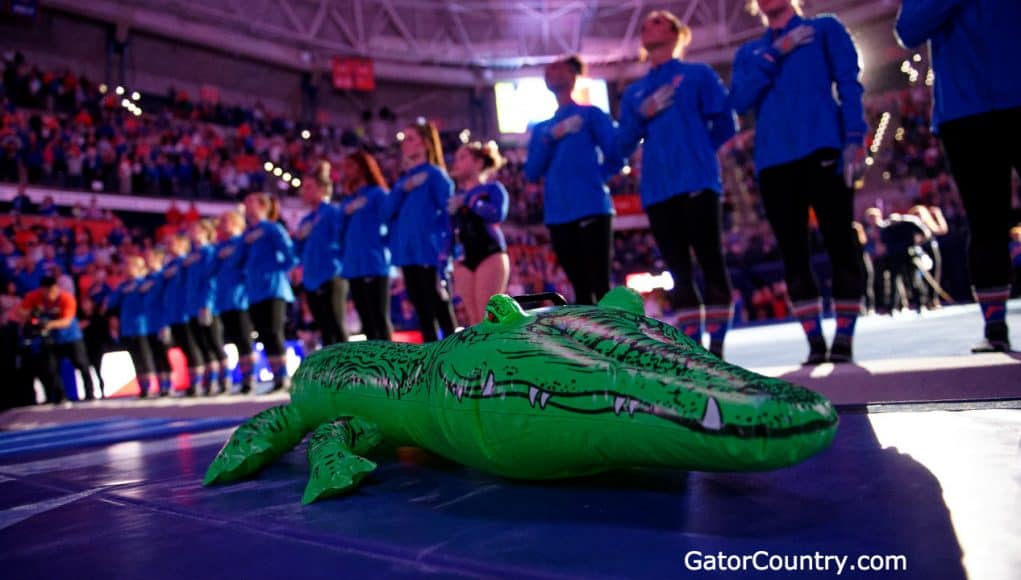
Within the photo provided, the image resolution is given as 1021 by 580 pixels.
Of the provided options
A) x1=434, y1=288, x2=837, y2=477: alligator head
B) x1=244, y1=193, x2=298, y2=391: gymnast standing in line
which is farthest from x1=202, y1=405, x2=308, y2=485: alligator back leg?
x1=244, y1=193, x2=298, y2=391: gymnast standing in line

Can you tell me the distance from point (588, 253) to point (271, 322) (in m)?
3.18

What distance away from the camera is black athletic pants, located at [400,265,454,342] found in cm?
455

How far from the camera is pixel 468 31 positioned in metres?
23.0

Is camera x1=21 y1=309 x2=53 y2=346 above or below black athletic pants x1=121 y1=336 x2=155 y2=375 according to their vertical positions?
above

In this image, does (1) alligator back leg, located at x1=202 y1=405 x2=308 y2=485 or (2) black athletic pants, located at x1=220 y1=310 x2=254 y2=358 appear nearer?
(1) alligator back leg, located at x1=202 y1=405 x2=308 y2=485

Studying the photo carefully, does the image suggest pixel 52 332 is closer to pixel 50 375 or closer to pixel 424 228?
pixel 50 375

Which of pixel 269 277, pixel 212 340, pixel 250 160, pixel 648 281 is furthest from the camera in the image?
pixel 648 281

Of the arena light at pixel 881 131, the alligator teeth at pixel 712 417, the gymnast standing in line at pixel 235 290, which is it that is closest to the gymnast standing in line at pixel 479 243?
the gymnast standing in line at pixel 235 290

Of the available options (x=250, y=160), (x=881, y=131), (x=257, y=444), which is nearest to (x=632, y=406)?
(x=257, y=444)

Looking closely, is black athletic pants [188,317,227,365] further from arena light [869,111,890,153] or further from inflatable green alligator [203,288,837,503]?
arena light [869,111,890,153]

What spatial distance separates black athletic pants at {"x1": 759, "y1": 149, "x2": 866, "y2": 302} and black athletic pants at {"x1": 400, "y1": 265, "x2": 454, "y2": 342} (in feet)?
7.59

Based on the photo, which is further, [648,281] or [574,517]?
[648,281]

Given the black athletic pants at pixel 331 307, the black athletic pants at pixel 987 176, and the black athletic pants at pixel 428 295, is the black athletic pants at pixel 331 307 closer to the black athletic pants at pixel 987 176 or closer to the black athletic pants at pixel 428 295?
the black athletic pants at pixel 428 295

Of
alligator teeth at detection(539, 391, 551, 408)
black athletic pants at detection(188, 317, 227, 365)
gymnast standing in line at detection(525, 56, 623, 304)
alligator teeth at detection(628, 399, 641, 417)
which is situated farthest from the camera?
black athletic pants at detection(188, 317, 227, 365)
